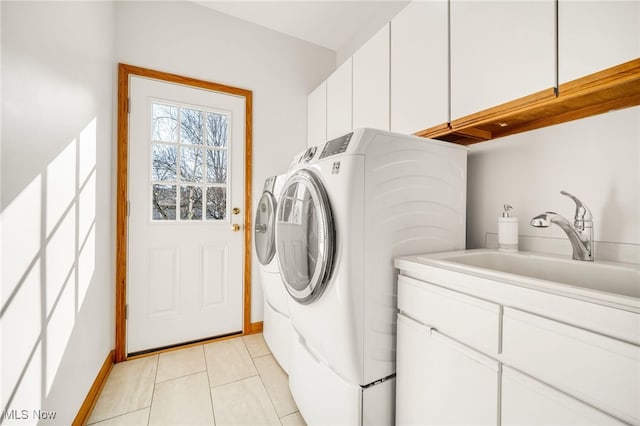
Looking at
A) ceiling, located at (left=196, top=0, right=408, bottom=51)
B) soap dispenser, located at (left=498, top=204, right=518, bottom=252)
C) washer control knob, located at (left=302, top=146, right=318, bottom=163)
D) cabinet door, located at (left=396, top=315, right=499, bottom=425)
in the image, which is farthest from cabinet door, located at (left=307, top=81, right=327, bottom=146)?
cabinet door, located at (left=396, top=315, right=499, bottom=425)

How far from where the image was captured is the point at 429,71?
1416 mm

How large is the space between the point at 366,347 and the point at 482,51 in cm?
134

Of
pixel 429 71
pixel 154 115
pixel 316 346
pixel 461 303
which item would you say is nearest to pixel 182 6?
pixel 154 115

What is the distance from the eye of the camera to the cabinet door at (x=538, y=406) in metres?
0.62

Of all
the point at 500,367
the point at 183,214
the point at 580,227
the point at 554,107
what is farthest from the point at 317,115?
the point at 500,367

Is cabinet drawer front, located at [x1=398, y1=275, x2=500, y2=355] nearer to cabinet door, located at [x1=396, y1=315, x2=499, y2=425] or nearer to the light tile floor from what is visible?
cabinet door, located at [x1=396, y1=315, x2=499, y2=425]

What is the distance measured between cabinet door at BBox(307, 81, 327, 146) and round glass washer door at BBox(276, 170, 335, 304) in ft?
3.94

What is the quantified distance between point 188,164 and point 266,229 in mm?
961

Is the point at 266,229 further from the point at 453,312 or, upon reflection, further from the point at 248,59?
the point at 248,59

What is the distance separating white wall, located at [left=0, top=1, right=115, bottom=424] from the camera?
0.83 m

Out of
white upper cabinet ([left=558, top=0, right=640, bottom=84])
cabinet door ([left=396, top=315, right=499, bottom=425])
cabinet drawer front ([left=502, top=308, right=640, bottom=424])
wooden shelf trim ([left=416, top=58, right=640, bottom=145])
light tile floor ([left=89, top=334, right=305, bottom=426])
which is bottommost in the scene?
light tile floor ([left=89, top=334, right=305, bottom=426])

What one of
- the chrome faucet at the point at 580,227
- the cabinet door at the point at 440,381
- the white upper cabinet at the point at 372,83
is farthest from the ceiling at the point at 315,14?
the cabinet door at the point at 440,381

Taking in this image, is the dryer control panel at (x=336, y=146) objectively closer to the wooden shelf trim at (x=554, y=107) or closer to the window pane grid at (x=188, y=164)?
the wooden shelf trim at (x=554, y=107)

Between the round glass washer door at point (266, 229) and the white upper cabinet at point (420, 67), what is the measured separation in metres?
0.94
